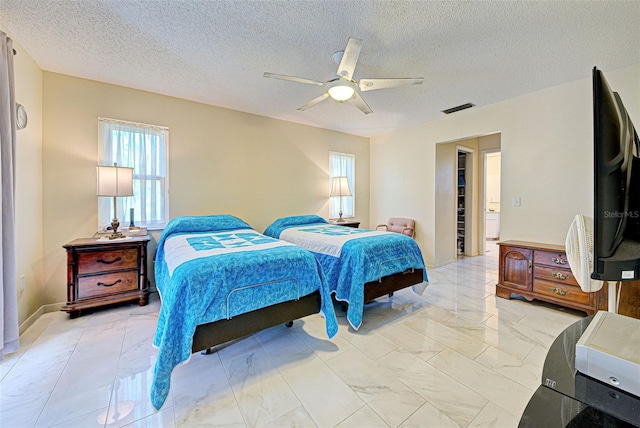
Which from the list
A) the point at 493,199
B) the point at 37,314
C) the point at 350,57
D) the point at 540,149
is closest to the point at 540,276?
the point at 540,149

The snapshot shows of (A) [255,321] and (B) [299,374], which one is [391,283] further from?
(A) [255,321]

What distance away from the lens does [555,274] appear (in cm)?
278

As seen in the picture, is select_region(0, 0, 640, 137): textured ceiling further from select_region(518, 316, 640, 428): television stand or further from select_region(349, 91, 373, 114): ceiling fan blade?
select_region(518, 316, 640, 428): television stand

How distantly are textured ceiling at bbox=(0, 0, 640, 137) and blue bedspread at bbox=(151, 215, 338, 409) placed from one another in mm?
1752

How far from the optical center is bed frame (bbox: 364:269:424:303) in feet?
8.26

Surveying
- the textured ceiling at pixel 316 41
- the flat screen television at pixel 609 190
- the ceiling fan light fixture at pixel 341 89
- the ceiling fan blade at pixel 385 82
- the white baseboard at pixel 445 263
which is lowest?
the white baseboard at pixel 445 263

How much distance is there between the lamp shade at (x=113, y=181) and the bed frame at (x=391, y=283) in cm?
272

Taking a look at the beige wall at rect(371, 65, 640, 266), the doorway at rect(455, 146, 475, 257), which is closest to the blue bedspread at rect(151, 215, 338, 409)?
the beige wall at rect(371, 65, 640, 266)

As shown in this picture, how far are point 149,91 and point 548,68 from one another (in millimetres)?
4478

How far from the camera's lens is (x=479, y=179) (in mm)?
5355

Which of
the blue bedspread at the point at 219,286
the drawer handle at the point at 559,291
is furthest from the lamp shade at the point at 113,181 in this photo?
the drawer handle at the point at 559,291

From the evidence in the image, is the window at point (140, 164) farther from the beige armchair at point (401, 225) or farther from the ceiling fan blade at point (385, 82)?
the beige armchair at point (401, 225)

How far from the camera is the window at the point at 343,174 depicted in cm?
504

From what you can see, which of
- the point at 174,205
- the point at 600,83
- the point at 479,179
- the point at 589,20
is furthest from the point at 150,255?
the point at 479,179
